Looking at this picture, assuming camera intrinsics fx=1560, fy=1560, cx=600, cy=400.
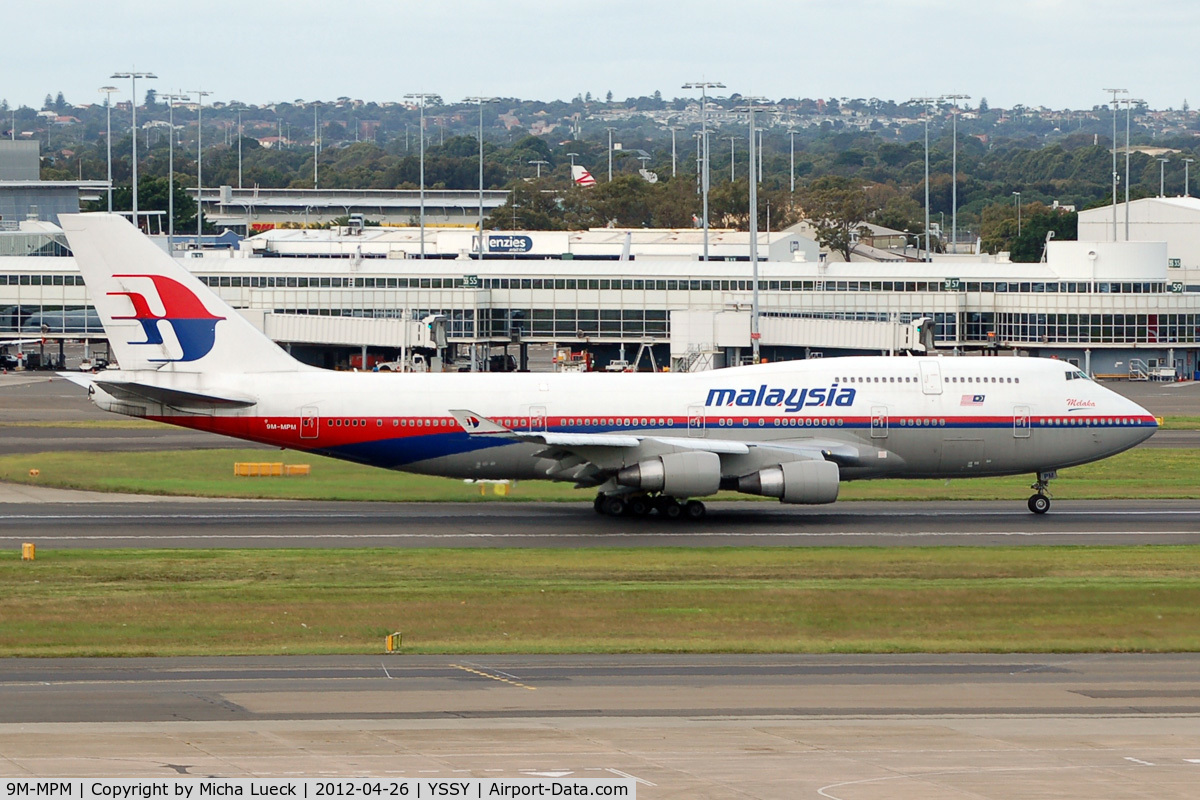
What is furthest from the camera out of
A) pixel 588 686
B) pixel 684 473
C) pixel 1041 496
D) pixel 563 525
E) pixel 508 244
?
pixel 508 244

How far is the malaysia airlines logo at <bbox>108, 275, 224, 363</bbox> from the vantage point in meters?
48.5

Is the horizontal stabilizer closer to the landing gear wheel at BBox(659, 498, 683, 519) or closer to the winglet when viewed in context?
the winglet

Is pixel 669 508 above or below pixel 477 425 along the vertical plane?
below

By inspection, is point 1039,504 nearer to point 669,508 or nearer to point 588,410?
point 669,508

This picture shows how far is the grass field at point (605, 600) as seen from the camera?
105 feet

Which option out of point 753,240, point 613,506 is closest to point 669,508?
point 613,506

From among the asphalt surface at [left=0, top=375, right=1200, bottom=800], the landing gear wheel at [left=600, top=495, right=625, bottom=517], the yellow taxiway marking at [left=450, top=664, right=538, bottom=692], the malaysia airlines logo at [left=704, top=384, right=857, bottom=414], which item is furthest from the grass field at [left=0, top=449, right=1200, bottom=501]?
the asphalt surface at [left=0, top=375, right=1200, bottom=800]

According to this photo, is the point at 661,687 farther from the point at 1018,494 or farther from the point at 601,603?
the point at 1018,494

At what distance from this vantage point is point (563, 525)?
1896 inches

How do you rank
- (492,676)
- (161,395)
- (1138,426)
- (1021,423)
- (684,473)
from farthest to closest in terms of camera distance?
→ 1. (1138,426)
2. (1021,423)
3. (161,395)
4. (684,473)
5. (492,676)

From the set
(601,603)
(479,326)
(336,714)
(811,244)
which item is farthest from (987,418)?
(811,244)

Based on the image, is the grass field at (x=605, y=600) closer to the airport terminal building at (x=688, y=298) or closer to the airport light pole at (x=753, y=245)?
the airport light pole at (x=753, y=245)

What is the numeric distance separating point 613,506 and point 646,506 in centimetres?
105

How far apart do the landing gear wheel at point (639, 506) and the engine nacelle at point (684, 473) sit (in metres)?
2.56
